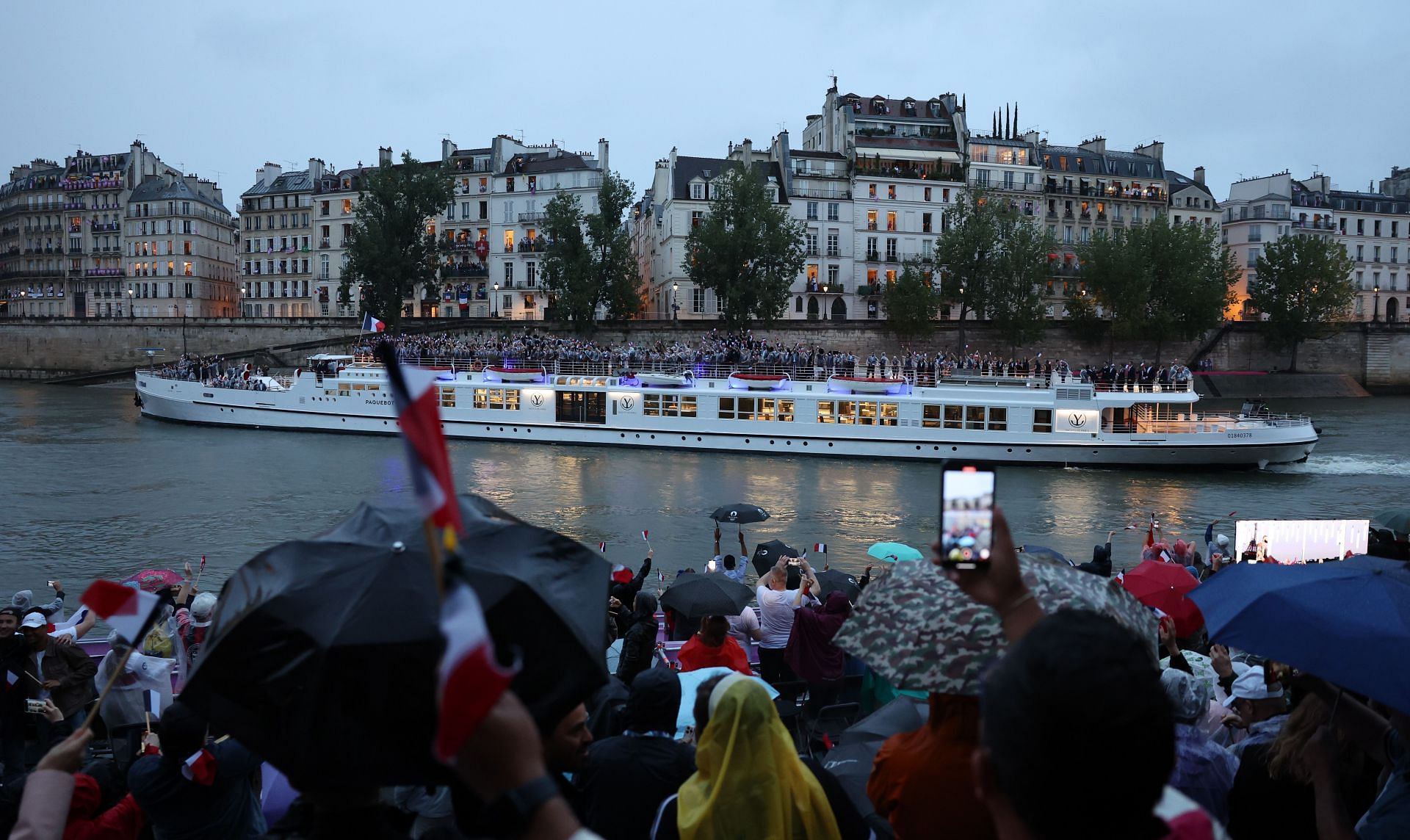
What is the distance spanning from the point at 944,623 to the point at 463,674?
175 centimetres

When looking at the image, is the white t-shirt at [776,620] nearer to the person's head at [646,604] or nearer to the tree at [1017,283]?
the person's head at [646,604]

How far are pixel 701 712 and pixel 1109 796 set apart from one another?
2.17 metres

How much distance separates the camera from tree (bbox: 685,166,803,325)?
169 ft

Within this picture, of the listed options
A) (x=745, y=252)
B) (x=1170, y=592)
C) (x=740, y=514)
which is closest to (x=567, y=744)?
(x=1170, y=592)

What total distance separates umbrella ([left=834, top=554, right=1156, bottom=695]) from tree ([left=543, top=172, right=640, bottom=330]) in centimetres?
5068

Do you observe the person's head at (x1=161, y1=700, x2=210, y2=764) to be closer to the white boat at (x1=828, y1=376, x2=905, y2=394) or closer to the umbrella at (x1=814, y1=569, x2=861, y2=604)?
the umbrella at (x1=814, y1=569, x2=861, y2=604)

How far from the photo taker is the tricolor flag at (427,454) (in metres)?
1.45

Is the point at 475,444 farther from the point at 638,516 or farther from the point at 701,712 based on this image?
the point at 701,712

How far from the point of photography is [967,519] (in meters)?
2.25

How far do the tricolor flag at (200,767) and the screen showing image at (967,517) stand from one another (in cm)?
289

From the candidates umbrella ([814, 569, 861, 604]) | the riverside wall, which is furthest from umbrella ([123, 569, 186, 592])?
the riverside wall

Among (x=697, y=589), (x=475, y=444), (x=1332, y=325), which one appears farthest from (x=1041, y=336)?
(x=697, y=589)

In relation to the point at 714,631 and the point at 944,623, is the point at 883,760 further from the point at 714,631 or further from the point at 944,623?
the point at 714,631

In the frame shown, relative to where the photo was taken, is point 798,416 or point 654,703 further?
point 798,416
